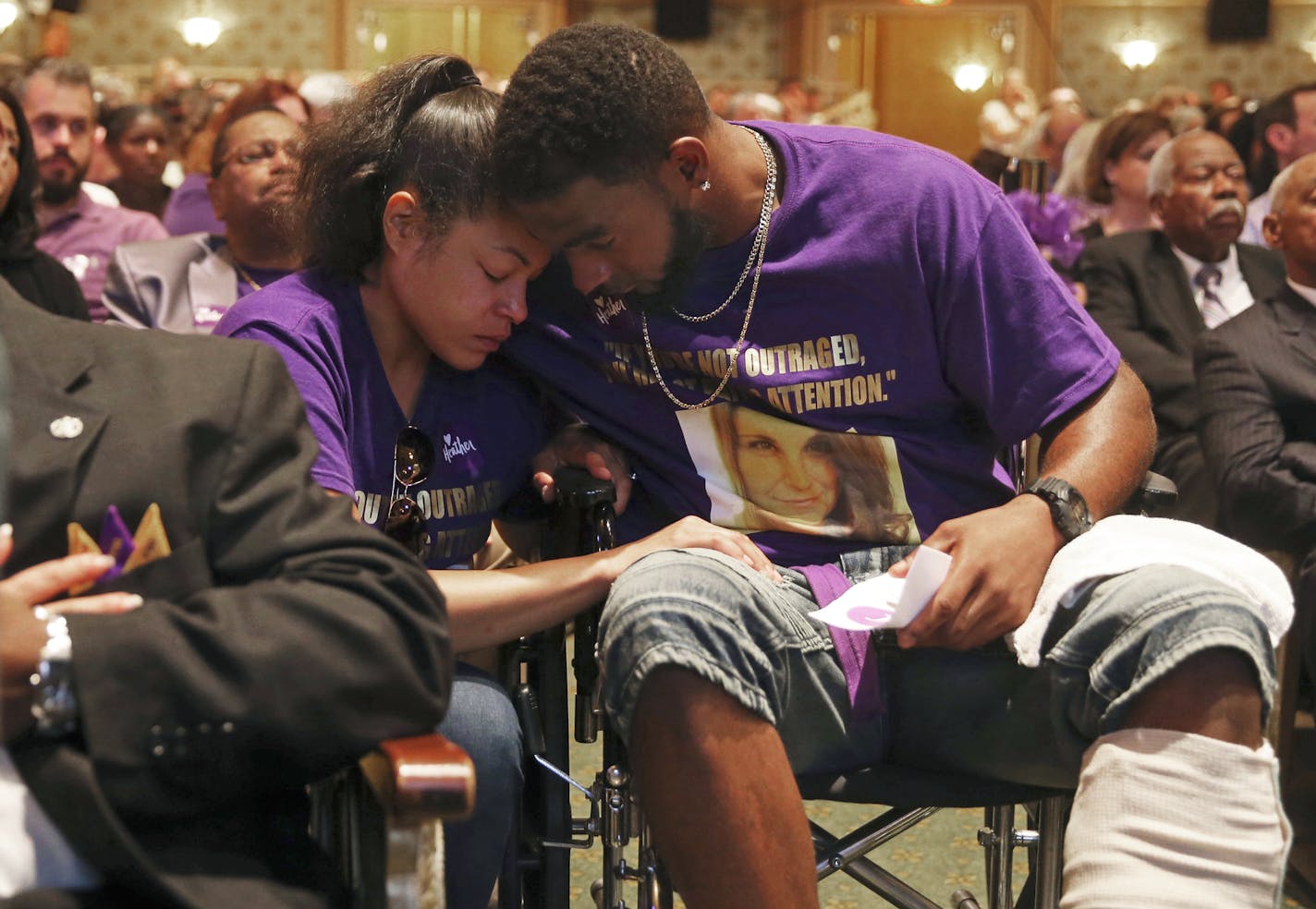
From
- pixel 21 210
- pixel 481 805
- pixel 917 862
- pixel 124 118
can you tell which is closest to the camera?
pixel 481 805

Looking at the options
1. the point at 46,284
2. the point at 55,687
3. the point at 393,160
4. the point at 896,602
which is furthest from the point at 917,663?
the point at 46,284

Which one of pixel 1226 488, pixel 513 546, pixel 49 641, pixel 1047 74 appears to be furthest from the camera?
pixel 1047 74

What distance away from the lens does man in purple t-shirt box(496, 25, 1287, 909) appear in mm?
1441

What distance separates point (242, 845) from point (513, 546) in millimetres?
877

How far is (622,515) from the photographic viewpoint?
1956mm

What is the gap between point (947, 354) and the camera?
1.83m

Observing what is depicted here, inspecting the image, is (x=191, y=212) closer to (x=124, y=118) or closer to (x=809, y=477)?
(x=124, y=118)

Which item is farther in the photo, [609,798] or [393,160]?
[393,160]

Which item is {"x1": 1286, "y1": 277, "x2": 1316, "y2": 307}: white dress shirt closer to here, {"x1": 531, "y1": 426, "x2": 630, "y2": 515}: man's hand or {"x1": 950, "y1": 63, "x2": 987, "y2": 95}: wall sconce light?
{"x1": 531, "y1": 426, "x2": 630, "y2": 515}: man's hand

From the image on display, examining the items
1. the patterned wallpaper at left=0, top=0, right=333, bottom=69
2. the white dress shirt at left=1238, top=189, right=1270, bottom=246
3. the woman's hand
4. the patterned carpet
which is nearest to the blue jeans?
the woman's hand

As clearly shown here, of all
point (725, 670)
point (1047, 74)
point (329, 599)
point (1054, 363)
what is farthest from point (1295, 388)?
point (1047, 74)

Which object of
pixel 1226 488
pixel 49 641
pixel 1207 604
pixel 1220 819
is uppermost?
pixel 49 641

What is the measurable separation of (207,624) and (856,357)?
36.4 inches

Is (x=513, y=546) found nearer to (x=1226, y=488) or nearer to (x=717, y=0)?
(x=1226, y=488)
